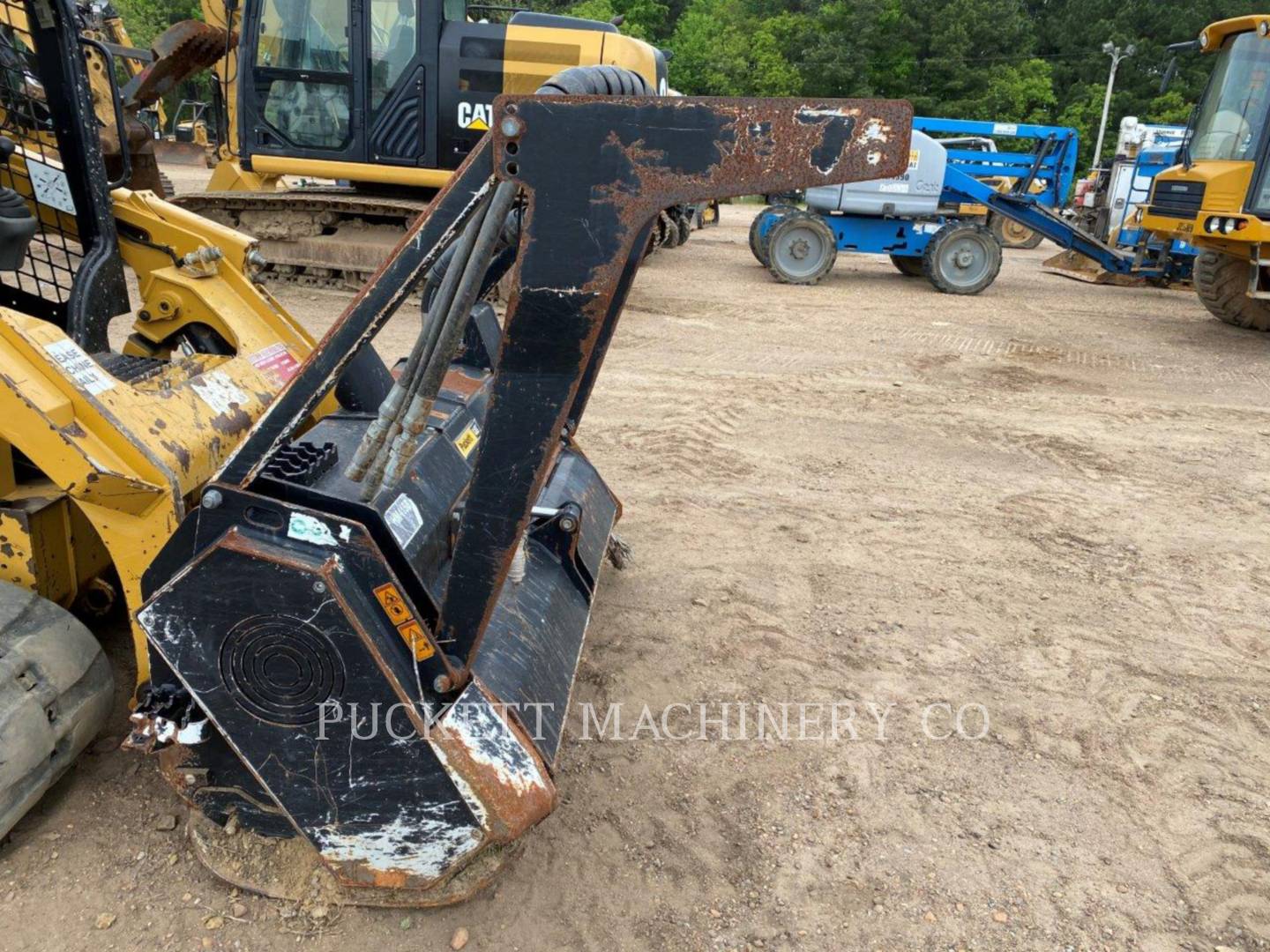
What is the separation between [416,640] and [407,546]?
1.10ft

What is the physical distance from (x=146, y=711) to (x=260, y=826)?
0.38 meters

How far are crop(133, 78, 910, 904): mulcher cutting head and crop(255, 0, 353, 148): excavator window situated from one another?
6.94 metres

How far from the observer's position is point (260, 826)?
210cm

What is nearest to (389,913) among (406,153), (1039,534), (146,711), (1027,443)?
(146,711)

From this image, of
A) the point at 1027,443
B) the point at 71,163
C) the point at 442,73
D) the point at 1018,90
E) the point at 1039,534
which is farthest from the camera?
the point at 1018,90

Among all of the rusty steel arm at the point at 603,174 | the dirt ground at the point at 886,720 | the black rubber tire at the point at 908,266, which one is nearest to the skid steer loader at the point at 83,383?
the dirt ground at the point at 886,720

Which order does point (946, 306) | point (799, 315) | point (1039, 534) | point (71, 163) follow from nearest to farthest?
point (71, 163)
point (1039, 534)
point (799, 315)
point (946, 306)

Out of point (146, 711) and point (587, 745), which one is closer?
point (146, 711)

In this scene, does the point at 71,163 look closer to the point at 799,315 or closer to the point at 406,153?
the point at 406,153

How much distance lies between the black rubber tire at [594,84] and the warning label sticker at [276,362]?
1405 millimetres

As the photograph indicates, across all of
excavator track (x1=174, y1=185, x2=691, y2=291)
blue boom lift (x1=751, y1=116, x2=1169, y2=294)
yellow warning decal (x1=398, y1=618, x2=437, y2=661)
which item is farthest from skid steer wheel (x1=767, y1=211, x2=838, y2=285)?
yellow warning decal (x1=398, y1=618, x2=437, y2=661)

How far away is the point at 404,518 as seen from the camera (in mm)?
2188

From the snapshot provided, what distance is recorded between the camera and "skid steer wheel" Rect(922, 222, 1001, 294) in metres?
11.0

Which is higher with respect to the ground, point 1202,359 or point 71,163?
point 71,163
